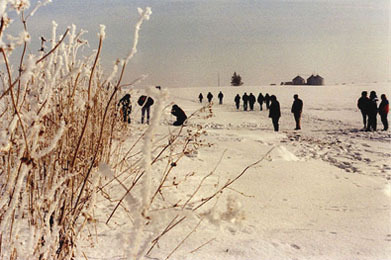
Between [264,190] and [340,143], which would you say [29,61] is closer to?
[264,190]

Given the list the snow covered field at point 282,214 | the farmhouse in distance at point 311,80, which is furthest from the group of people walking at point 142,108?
the farmhouse in distance at point 311,80

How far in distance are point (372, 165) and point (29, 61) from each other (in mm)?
6559

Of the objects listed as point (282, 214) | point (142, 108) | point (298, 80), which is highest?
point (298, 80)

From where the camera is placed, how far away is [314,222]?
3.17 m

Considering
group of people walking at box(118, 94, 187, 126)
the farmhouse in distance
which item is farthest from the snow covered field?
the farmhouse in distance

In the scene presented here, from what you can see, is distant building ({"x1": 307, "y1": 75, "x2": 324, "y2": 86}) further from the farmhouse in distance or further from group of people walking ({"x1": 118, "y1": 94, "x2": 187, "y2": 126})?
group of people walking ({"x1": 118, "y1": 94, "x2": 187, "y2": 126})

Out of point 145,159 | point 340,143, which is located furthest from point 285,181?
point 340,143

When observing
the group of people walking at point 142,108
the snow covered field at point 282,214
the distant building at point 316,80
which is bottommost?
the snow covered field at point 282,214

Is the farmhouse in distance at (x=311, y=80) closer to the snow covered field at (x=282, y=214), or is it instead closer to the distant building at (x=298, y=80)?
the distant building at (x=298, y=80)

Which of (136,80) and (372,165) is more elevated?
(136,80)

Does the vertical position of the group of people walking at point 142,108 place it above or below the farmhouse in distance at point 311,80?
below

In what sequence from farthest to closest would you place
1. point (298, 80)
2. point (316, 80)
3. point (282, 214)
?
1. point (298, 80)
2. point (316, 80)
3. point (282, 214)

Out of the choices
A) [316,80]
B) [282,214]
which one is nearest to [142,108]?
[282,214]

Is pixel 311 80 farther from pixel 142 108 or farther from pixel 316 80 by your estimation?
pixel 142 108
